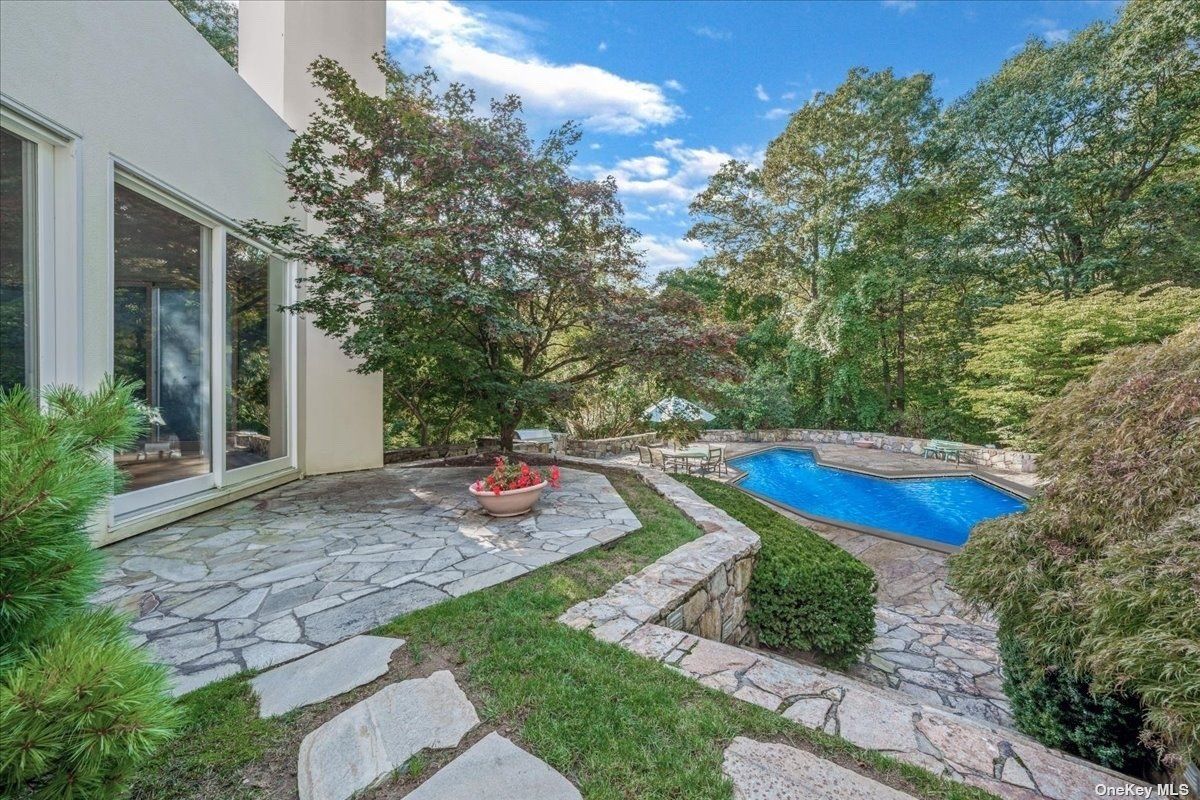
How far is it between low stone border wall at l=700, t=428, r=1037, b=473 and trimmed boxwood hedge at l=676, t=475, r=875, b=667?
10664mm

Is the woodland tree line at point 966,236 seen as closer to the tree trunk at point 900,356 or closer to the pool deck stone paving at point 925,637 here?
the tree trunk at point 900,356

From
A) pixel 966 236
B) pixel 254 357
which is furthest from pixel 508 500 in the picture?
pixel 966 236

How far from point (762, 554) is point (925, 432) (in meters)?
14.5

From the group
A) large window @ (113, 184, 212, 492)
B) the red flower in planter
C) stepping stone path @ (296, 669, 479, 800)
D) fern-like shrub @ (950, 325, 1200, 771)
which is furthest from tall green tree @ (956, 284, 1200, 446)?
large window @ (113, 184, 212, 492)

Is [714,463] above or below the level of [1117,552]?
below

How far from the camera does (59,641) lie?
916 millimetres

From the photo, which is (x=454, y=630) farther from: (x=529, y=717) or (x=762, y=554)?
(x=762, y=554)

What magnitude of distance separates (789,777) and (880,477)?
11.9 m

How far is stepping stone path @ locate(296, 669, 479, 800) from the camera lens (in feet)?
5.81

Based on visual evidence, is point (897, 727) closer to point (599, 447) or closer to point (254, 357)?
point (254, 357)

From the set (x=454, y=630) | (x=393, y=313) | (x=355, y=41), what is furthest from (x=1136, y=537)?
(x=355, y=41)

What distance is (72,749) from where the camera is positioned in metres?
0.81

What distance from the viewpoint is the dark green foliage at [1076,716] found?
8.66 ft

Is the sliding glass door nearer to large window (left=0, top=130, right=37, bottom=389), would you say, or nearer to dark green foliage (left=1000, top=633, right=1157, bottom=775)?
large window (left=0, top=130, right=37, bottom=389)
